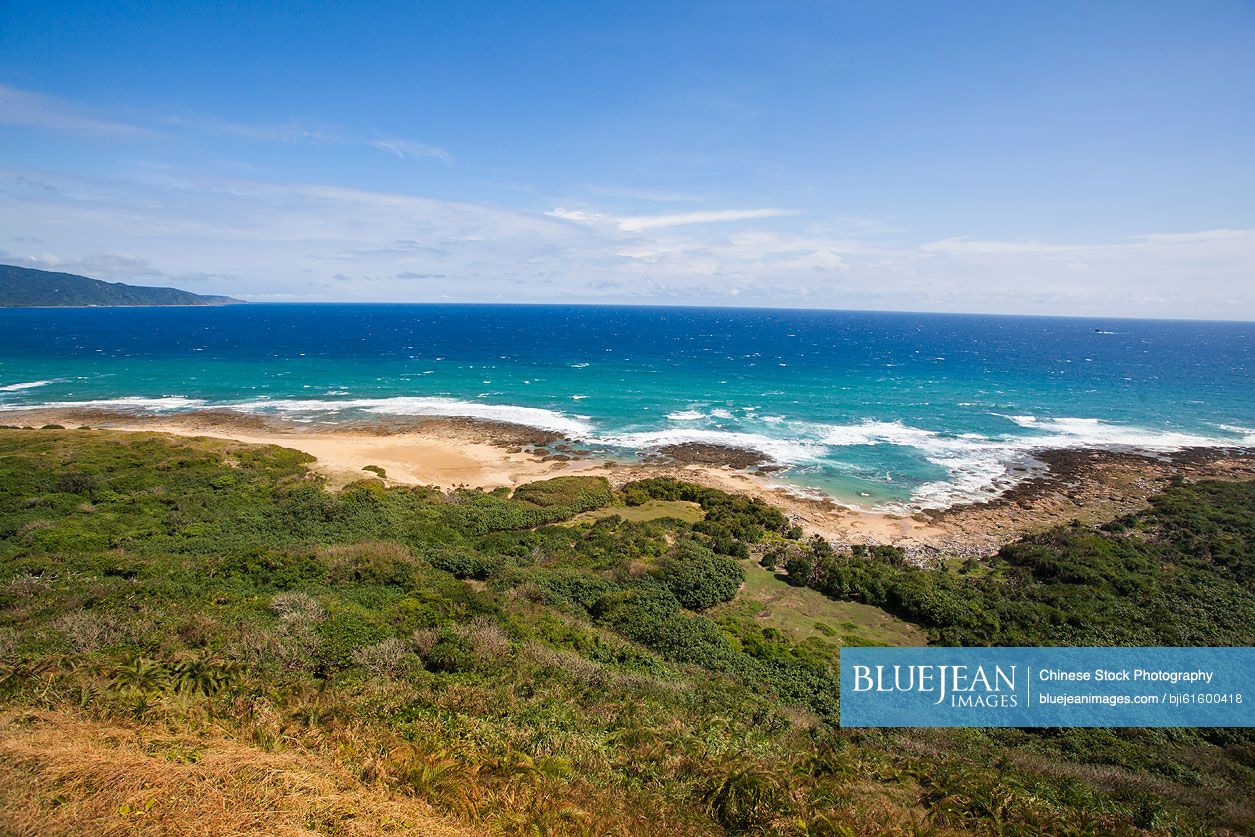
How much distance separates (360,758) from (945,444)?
52.3 metres

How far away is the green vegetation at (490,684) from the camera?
7512 mm

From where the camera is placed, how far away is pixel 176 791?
650 centimetres

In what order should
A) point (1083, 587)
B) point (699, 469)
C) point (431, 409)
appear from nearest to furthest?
point (1083, 587) < point (699, 469) < point (431, 409)

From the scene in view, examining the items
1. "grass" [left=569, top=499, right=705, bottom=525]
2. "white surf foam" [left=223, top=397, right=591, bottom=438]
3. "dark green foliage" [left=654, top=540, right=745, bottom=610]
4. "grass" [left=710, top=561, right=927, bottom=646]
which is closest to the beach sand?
"white surf foam" [left=223, top=397, right=591, bottom=438]

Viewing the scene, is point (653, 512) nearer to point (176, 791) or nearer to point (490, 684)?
point (490, 684)

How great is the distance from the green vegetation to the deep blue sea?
18.3 metres

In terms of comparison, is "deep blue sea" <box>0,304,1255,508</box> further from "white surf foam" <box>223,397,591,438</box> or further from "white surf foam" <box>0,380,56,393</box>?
"white surf foam" <box>0,380,56,393</box>

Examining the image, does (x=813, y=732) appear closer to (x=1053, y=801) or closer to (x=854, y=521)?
(x=1053, y=801)

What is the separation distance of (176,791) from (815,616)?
2019 centimetres

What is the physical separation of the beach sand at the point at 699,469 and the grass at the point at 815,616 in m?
7.74

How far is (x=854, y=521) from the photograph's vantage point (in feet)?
108

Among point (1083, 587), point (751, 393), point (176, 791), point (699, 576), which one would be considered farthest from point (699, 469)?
point (176, 791)

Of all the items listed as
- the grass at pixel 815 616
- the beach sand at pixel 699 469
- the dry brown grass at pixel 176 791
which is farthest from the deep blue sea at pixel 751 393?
the dry brown grass at pixel 176 791

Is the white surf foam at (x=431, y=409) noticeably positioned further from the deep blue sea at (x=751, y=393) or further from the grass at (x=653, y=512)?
the grass at (x=653, y=512)
